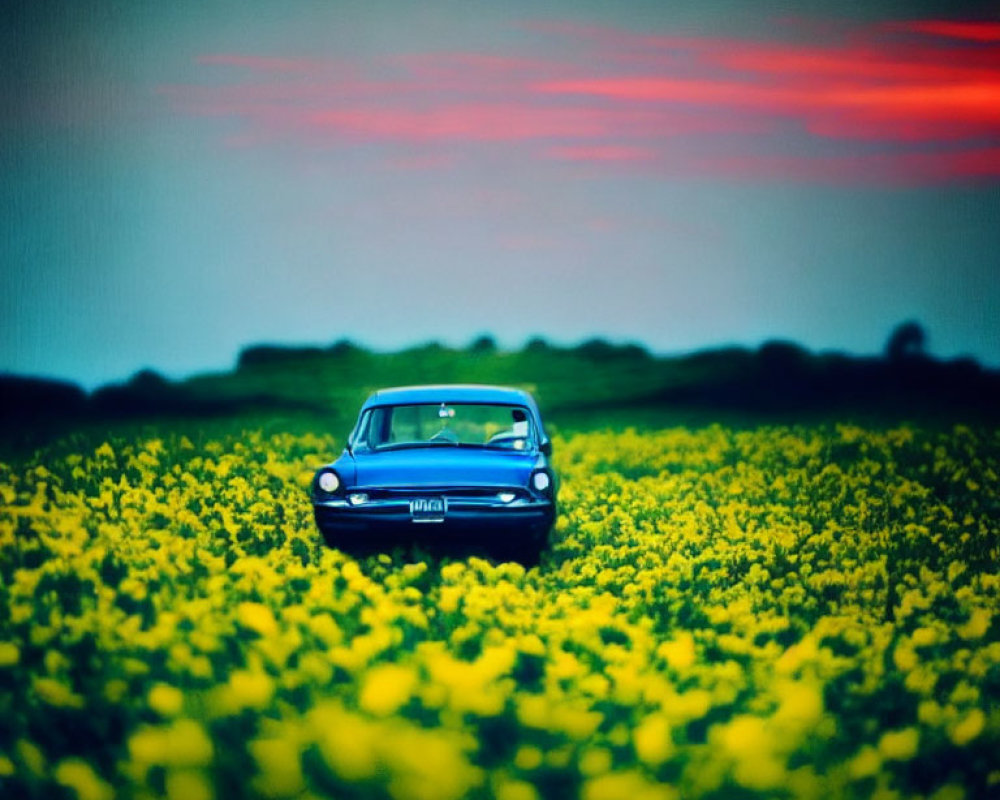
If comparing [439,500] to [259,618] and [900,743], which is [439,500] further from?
[900,743]

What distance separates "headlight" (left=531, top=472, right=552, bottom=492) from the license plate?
707 mm

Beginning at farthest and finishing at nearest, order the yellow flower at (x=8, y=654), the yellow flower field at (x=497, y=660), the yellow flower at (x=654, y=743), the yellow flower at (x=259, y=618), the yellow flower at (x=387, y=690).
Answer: the yellow flower at (x=8, y=654) < the yellow flower at (x=259, y=618) < the yellow flower at (x=654, y=743) < the yellow flower field at (x=497, y=660) < the yellow flower at (x=387, y=690)

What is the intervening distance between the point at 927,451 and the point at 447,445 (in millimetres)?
9564

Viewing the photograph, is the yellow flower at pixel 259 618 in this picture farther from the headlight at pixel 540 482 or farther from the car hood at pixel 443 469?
the headlight at pixel 540 482

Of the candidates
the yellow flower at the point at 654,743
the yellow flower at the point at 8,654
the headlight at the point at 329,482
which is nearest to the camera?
the yellow flower at the point at 654,743

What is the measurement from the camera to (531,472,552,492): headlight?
31.3ft

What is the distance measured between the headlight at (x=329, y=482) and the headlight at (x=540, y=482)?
1497mm

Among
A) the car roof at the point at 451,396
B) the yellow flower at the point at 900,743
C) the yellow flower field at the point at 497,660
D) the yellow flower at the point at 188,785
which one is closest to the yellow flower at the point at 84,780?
the yellow flower field at the point at 497,660

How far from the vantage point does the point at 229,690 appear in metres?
4.73

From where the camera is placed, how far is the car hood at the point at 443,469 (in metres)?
9.45

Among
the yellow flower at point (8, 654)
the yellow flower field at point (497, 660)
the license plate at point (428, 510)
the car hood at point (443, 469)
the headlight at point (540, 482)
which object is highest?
the car hood at point (443, 469)

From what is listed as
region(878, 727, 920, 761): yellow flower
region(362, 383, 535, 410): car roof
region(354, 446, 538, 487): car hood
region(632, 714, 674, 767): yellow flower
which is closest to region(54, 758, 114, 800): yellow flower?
region(632, 714, 674, 767): yellow flower

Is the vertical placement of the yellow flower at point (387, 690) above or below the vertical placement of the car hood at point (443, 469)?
below

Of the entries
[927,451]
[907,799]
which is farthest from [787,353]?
[907,799]
